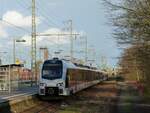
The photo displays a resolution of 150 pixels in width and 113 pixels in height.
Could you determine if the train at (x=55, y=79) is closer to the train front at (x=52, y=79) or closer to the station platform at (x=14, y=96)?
Result: the train front at (x=52, y=79)

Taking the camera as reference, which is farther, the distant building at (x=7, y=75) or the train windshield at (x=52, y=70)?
the distant building at (x=7, y=75)

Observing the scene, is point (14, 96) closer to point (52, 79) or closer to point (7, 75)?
point (52, 79)

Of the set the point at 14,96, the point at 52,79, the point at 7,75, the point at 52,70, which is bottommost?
the point at 14,96

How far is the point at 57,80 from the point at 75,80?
5367 millimetres

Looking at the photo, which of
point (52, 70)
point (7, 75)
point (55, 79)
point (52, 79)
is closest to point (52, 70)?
point (52, 70)

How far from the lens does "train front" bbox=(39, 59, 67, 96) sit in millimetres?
41375

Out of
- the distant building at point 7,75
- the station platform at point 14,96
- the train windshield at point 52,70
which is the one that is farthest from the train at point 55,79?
the distant building at point 7,75

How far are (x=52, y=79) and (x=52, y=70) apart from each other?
Result: 2.89 ft

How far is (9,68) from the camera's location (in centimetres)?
4741

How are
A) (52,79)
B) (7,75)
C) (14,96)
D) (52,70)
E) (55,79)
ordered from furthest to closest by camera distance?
(7,75), (52,70), (52,79), (55,79), (14,96)

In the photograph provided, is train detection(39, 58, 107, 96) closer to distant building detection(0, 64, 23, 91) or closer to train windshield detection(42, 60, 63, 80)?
train windshield detection(42, 60, 63, 80)

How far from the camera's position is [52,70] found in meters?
42.3

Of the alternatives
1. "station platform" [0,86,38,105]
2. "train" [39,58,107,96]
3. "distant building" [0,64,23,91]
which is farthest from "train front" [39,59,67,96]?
"distant building" [0,64,23,91]

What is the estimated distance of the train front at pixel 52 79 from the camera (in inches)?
1629
